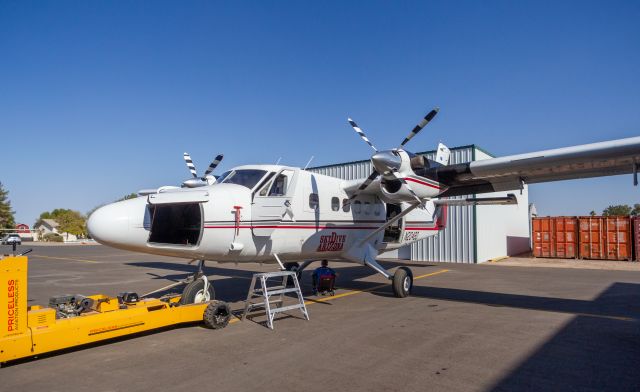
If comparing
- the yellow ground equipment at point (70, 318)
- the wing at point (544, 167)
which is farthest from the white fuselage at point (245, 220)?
the yellow ground equipment at point (70, 318)

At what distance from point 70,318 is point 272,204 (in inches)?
177

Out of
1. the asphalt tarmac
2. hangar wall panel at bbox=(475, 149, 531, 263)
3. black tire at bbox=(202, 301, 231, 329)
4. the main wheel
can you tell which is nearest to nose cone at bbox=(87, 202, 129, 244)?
the asphalt tarmac

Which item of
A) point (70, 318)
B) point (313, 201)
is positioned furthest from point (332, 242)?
point (70, 318)

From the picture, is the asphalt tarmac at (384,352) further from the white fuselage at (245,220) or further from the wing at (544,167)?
the wing at (544,167)

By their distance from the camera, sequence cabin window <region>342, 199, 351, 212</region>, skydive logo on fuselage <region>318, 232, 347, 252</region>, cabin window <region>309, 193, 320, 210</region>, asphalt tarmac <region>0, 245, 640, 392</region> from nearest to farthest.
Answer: asphalt tarmac <region>0, 245, 640, 392</region>, cabin window <region>309, 193, 320, 210</region>, skydive logo on fuselage <region>318, 232, 347, 252</region>, cabin window <region>342, 199, 351, 212</region>

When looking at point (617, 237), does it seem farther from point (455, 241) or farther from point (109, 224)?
point (109, 224)

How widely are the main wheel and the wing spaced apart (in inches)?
105

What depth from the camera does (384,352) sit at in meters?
6.50

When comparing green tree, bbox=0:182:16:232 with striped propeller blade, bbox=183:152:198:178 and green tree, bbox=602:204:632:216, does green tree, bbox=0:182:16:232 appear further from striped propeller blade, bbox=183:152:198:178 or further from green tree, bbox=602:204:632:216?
green tree, bbox=602:204:632:216

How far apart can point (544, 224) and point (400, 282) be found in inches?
796

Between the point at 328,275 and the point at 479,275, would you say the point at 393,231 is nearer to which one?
the point at 328,275

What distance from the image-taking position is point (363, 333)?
7.70 m

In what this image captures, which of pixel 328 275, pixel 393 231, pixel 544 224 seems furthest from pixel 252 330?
pixel 544 224

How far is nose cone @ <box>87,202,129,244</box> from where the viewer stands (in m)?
7.65
